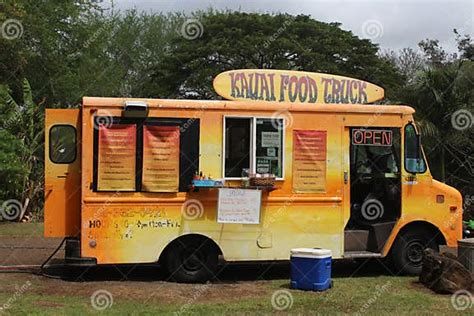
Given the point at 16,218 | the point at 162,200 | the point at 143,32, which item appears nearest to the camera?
the point at 162,200

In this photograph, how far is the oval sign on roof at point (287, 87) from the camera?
977 cm

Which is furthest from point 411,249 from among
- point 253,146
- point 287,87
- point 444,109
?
point 444,109

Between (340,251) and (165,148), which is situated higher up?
(165,148)

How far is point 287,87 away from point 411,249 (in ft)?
10.9

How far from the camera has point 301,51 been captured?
1185 inches

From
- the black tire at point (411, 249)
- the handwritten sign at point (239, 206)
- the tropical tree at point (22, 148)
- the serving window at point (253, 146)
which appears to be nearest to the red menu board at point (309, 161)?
the serving window at point (253, 146)

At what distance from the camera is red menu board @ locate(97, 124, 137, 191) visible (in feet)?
29.9

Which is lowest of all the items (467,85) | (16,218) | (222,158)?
(16,218)

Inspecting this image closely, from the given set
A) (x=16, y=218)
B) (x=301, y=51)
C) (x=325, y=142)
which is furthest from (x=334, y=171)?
(x=301, y=51)

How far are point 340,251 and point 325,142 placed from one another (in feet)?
5.63

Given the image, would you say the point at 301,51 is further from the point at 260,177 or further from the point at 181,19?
the point at 260,177

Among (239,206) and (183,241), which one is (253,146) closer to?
(239,206)

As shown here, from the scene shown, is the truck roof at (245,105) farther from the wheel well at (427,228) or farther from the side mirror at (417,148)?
the wheel well at (427,228)

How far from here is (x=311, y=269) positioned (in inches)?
350
